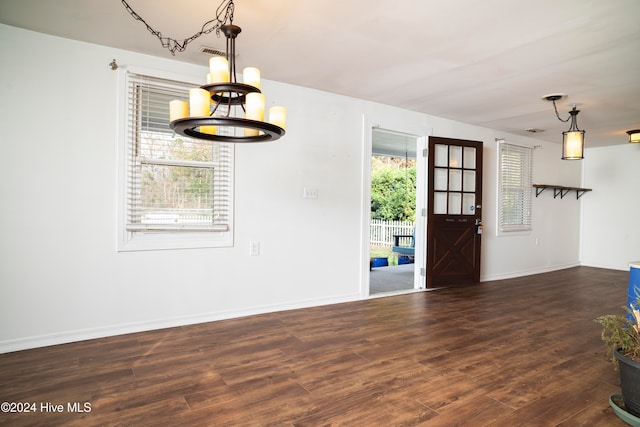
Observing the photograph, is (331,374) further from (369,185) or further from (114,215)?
(369,185)

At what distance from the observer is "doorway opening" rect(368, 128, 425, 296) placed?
5.34 m

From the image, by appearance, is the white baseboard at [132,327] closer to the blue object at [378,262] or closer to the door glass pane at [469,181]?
the door glass pane at [469,181]

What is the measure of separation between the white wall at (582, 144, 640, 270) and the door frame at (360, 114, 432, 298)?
4.81 metres

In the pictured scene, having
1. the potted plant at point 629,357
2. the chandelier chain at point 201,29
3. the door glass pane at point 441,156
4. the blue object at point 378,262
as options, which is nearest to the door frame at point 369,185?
the door glass pane at point 441,156

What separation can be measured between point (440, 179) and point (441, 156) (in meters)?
0.34

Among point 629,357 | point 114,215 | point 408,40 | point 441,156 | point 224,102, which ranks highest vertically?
point 408,40

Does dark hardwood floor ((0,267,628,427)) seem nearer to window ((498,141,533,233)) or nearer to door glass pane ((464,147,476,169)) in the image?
door glass pane ((464,147,476,169))

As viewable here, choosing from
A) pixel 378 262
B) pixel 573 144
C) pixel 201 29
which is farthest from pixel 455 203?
pixel 201 29

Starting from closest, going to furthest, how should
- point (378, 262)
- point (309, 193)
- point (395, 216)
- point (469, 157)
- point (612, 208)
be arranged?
point (309, 193) < point (469, 157) < point (612, 208) < point (378, 262) < point (395, 216)

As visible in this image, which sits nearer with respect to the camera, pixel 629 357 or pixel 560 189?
pixel 629 357

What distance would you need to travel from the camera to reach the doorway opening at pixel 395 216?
17.5 ft

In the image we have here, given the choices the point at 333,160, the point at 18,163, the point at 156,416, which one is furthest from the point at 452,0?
the point at 18,163

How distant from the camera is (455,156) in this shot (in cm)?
554

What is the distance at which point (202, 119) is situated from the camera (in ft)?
5.88
